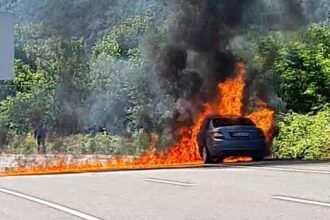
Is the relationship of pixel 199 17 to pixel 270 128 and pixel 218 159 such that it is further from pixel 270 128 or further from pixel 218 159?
pixel 218 159

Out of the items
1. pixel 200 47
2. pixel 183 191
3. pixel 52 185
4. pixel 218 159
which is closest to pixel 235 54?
pixel 200 47

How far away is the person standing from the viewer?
1406 inches

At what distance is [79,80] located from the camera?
Answer: 50.2 m

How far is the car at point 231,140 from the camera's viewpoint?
81.5 feet

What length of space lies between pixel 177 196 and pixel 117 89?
36.1m

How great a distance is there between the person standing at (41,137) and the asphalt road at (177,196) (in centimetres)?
1510

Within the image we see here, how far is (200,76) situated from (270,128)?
3.53 m

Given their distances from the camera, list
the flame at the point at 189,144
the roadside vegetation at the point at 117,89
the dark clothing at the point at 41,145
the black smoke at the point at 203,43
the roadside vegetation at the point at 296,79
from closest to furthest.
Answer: the flame at the point at 189,144 → the roadside vegetation at the point at 296,79 → the black smoke at the point at 203,43 → the roadside vegetation at the point at 117,89 → the dark clothing at the point at 41,145

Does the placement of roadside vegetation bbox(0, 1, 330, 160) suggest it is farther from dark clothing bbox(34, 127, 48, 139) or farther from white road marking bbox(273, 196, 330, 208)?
white road marking bbox(273, 196, 330, 208)

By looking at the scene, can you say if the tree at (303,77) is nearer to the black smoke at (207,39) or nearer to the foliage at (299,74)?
the foliage at (299,74)

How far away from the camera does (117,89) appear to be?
50.0m

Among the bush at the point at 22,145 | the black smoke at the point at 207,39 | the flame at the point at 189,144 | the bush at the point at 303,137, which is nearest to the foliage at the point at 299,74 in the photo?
the black smoke at the point at 207,39

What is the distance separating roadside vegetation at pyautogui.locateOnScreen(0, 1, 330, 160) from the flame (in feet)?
2.09

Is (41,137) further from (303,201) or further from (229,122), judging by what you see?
(303,201)
